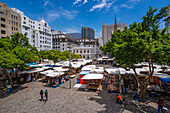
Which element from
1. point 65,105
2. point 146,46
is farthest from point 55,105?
point 146,46

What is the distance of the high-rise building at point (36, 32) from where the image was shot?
178 ft

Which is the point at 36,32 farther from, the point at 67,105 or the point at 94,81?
the point at 67,105

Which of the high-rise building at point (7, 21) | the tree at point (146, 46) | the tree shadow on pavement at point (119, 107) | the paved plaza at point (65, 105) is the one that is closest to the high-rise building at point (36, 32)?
the high-rise building at point (7, 21)

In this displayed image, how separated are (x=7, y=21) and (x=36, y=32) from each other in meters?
18.3

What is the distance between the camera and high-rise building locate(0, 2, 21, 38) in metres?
38.6

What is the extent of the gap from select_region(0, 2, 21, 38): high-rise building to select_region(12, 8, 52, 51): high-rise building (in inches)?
296

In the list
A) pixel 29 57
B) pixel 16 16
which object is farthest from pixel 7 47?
pixel 16 16

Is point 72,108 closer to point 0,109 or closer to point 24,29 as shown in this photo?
point 0,109

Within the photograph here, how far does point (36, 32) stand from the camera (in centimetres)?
5844

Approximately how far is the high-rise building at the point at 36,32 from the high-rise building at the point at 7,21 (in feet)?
24.7

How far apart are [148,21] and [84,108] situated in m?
11.8

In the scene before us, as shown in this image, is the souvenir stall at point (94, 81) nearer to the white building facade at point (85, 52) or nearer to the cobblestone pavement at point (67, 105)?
the cobblestone pavement at point (67, 105)

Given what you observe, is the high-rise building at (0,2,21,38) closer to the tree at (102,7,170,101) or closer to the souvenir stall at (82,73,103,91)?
the souvenir stall at (82,73,103,91)

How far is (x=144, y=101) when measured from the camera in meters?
10.0
